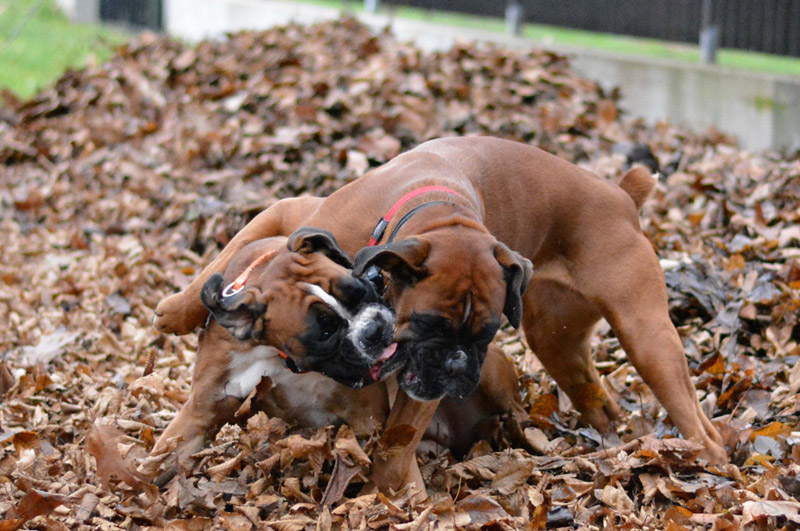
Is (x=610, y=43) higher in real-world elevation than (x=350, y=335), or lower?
higher

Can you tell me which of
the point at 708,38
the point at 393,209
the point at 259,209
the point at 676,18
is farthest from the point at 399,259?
the point at 676,18

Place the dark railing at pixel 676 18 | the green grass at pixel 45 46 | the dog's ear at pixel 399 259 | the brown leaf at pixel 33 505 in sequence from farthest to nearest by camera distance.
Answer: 1. the green grass at pixel 45 46
2. the dark railing at pixel 676 18
3. the brown leaf at pixel 33 505
4. the dog's ear at pixel 399 259

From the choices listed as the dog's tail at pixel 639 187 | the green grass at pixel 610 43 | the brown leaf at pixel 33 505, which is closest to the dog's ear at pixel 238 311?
the brown leaf at pixel 33 505

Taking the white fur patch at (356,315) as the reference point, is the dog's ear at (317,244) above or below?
above

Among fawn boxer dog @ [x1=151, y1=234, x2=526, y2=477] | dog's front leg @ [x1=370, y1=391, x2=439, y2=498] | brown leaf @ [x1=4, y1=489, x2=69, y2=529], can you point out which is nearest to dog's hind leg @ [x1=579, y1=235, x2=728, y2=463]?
fawn boxer dog @ [x1=151, y1=234, x2=526, y2=477]

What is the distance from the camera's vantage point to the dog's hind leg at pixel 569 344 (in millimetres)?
5336

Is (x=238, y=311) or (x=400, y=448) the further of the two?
(x=400, y=448)

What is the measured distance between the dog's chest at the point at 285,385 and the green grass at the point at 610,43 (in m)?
7.61

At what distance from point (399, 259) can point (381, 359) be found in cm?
48

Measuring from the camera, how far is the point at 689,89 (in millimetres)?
10828

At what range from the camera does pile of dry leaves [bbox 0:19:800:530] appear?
4238 mm

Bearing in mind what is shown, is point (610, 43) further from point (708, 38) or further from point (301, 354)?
point (301, 354)

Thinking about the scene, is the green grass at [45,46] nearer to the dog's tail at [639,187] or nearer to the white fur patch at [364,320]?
the dog's tail at [639,187]

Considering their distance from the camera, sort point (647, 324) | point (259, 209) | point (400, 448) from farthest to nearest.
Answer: point (259, 209)
point (647, 324)
point (400, 448)
